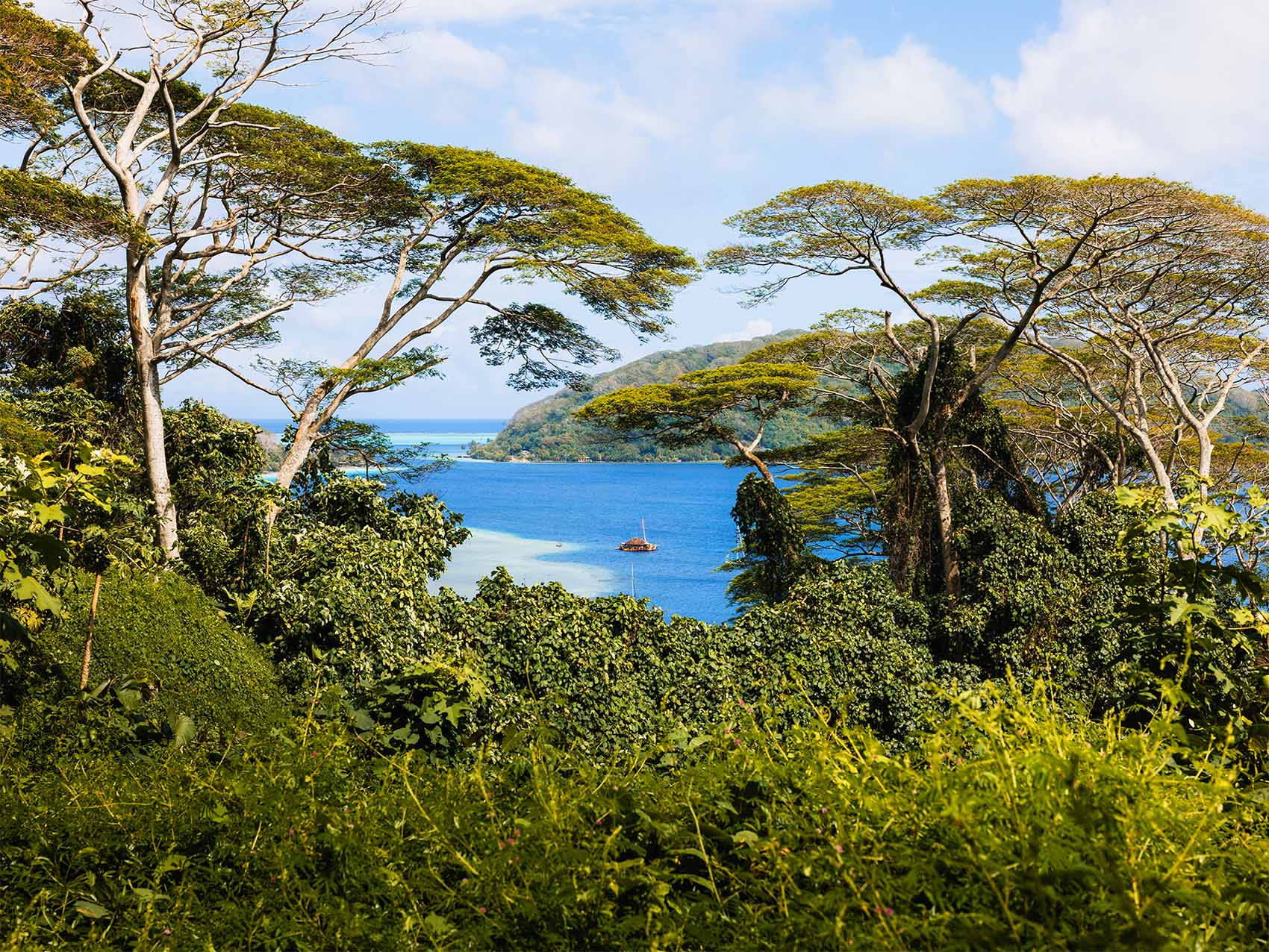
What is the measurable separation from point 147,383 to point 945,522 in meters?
9.33

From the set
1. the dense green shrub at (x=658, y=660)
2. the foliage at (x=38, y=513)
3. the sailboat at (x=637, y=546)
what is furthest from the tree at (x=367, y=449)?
the sailboat at (x=637, y=546)

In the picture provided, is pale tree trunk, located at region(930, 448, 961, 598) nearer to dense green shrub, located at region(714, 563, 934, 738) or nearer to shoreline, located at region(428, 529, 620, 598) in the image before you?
dense green shrub, located at region(714, 563, 934, 738)

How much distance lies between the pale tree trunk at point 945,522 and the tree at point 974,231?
0.04 feet

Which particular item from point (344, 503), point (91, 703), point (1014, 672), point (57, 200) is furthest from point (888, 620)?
point (57, 200)

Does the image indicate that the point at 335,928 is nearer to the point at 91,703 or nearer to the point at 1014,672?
the point at 91,703

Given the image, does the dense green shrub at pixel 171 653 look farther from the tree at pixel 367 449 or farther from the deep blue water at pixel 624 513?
the deep blue water at pixel 624 513

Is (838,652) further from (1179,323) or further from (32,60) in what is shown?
(1179,323)

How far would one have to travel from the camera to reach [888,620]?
8.02 metres

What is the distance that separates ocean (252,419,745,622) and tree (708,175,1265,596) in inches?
285

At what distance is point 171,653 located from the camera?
5094mm

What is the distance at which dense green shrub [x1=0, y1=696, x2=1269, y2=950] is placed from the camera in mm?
1109

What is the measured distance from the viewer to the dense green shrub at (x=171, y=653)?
4539mm

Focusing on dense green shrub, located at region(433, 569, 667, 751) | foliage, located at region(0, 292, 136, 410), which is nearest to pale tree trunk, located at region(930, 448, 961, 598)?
dense green shrub, located at region(433, 569, 667, 751)

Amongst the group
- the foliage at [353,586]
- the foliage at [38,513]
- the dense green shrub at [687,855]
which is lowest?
the foliage at [353,586]
